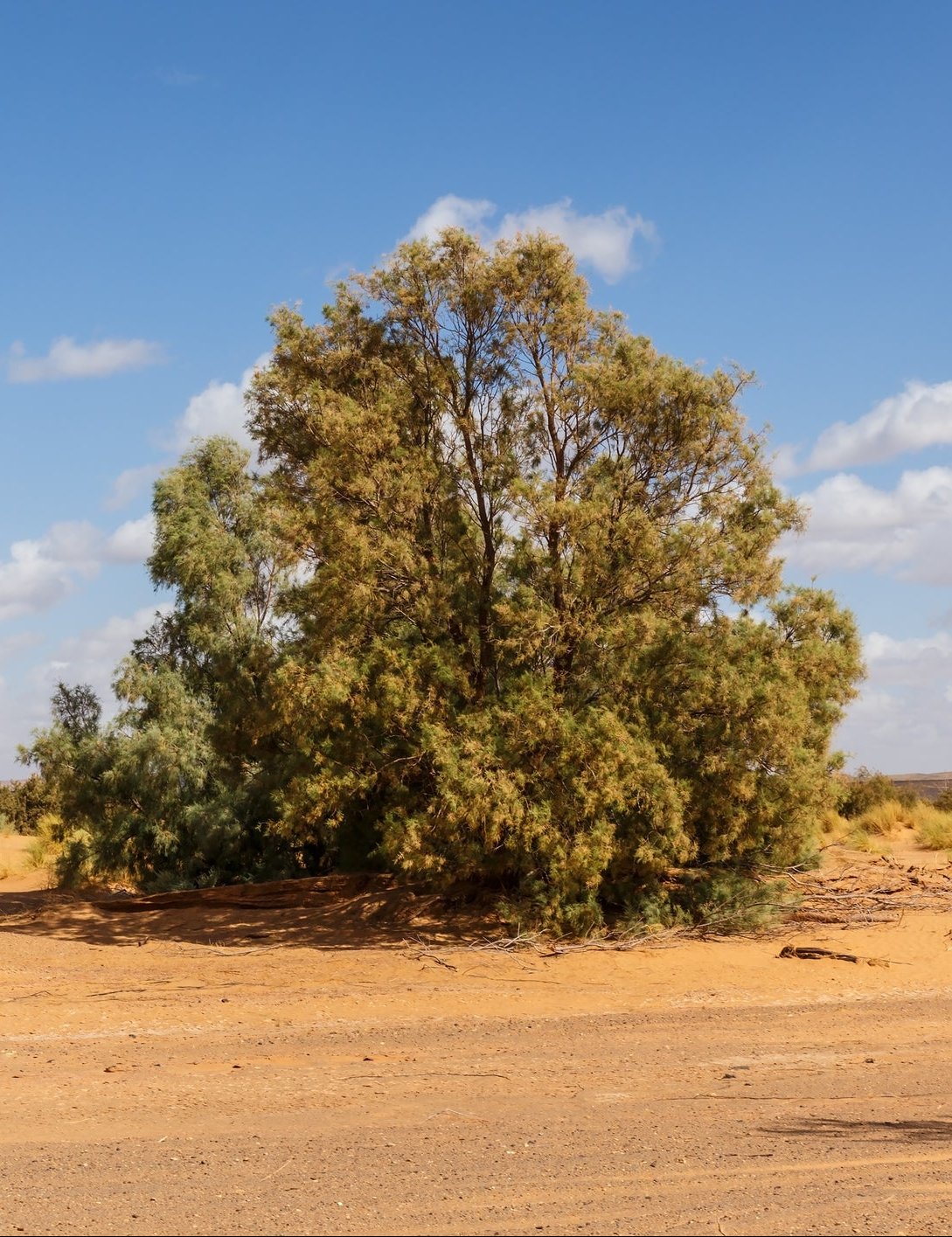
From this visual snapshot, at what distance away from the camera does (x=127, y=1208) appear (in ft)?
20.5

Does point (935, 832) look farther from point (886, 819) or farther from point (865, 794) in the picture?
point (865, 794)

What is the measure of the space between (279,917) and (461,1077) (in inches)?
339

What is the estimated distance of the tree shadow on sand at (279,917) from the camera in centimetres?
1627

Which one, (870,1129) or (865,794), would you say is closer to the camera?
(870,1129)

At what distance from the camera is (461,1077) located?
30.9ft

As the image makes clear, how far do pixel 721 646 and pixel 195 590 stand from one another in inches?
378

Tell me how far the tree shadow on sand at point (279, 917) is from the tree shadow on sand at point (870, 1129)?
328 inches

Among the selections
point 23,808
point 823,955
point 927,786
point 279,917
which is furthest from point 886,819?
point 927,786

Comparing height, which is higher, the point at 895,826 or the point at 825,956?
the point at 895,826

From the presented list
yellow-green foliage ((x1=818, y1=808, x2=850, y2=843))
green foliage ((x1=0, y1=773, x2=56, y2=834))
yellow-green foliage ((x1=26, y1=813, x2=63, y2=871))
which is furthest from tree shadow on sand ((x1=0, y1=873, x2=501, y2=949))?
green foliage ((x1=0, y1=773, x2=56, y2=834))

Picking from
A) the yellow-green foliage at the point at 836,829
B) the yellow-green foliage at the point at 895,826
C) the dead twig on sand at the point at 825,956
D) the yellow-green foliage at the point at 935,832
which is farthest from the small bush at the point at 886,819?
the dead twig on sand at the point at 825,956

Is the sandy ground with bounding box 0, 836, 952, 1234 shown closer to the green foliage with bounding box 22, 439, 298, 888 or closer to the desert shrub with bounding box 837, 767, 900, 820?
the green foliage with bounding box 22, 439, 298, 888

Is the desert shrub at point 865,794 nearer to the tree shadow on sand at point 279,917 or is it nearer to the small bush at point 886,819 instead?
the small bush at point 886,819

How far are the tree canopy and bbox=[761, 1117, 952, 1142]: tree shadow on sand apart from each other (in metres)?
6.78
